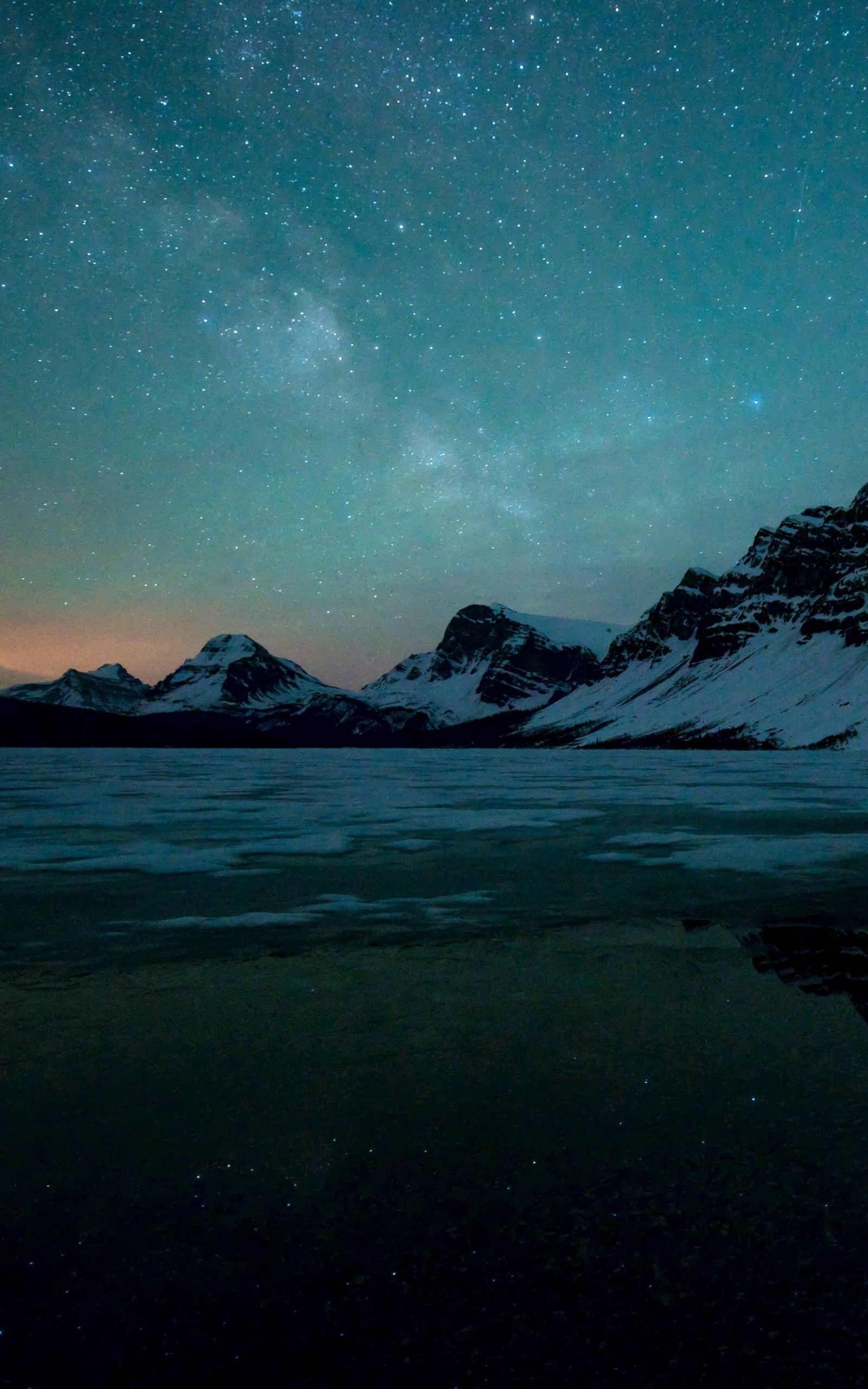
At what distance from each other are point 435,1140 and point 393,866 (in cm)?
860

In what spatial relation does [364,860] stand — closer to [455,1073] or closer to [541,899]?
[541,899]

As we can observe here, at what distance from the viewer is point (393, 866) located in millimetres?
12242

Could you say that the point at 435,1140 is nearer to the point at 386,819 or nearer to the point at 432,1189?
the point at 432,1189

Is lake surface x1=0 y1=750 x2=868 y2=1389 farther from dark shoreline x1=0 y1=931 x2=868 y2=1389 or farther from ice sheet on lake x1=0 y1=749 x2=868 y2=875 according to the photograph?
ice sheet on lake x1=0 y1=749 x2=868 y2=875

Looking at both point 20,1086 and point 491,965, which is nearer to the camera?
point 20,1086

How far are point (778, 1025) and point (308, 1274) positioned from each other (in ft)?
12.5

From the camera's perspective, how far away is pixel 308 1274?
107 inches

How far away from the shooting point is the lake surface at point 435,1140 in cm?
243

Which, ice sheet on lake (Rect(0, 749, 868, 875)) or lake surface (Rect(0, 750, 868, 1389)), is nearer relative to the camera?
lake surface (Rect(0, 750, 868, 1389))

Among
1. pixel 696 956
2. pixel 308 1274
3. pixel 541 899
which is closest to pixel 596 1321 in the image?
pixel 308 1274

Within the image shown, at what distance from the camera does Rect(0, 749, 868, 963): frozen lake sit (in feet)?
27.2

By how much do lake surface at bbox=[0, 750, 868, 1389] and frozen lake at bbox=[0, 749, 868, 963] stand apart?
0.13m

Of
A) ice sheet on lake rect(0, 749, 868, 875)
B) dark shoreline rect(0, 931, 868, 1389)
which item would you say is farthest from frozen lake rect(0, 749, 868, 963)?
dark shoreline rect(0, 931, 868, 1389)

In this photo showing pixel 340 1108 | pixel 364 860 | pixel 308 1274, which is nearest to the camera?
pixel 308 1274
